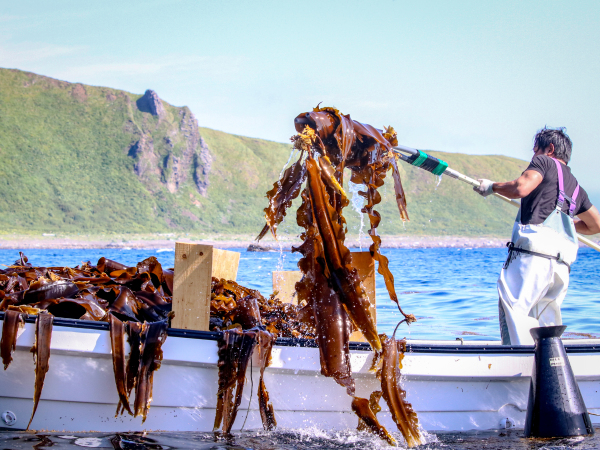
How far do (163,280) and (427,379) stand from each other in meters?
2.35

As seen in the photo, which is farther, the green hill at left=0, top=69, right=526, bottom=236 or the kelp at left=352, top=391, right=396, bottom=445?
the green hill at left=0, top=69, right=526, bottom=236

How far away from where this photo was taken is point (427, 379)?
4.07m

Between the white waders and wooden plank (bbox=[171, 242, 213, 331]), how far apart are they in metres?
2.30

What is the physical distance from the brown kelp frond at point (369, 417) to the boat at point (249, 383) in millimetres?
167

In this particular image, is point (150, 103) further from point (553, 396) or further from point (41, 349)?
point (553, 396)

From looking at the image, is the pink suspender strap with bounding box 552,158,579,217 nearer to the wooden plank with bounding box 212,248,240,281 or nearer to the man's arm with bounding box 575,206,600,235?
the man's arm with bounding box 575,206,600,235

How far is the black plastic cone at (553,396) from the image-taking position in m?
3.97

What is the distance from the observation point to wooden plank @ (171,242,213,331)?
3.97 m

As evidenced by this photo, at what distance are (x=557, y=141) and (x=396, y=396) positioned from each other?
7.93 feet

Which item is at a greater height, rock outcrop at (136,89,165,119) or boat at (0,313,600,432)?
rock outcrop at (136,89,165,119)

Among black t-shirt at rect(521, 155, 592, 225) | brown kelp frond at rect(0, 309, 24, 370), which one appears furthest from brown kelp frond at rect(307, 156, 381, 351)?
brown kelp frond at rect(0, 309, 24, 370)

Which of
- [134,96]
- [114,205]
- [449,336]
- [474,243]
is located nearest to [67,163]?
[114,205]

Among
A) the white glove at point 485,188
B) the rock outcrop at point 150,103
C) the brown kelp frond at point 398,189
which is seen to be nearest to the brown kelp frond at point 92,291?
the brown kelp frond at point 398,189

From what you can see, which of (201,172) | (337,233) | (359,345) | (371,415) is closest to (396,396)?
(371,415)
